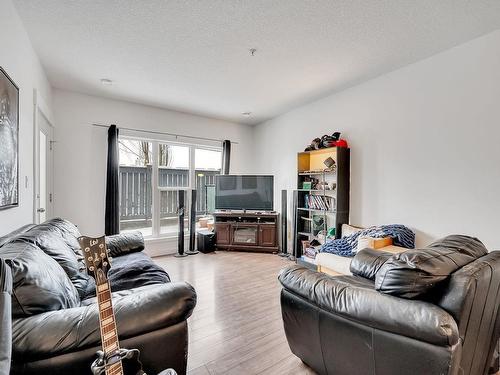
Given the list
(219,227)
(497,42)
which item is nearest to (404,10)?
(497,42)

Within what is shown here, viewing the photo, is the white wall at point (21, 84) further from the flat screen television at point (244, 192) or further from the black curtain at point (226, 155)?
the black curtain at point (226, 155)

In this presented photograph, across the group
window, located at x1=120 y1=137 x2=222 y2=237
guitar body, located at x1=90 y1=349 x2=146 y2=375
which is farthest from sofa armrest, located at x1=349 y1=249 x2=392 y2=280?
window, located at x1=120 y1=137 x2=222 y2=237

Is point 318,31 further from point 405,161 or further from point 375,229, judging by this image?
point 375,229

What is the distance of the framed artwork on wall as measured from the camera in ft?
5.47

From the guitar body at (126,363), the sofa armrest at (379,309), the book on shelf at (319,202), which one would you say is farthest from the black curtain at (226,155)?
the guitar body at (126,363)

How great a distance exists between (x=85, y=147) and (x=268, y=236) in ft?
10.9

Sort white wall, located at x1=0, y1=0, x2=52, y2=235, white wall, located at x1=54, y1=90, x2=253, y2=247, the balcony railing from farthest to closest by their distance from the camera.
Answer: the balcony railing < white wall, located at x1=54, y1=90, x2=253, y2=247 < white wall, located at x1=0, y1=0, x2=52, y2=235

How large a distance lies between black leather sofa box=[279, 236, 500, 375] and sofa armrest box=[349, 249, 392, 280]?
2.05 ft

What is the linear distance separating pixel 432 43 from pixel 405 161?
1213mm

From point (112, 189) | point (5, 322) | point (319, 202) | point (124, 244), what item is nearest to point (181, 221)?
point (112, 189)

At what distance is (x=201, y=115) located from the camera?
4.88 m

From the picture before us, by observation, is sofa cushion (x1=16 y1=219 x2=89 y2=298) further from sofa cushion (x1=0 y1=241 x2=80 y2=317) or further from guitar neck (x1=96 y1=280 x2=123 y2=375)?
guitar neck (x1=96 y1=280 x2=123 y2=375)

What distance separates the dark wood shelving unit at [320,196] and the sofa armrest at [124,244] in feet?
8.02

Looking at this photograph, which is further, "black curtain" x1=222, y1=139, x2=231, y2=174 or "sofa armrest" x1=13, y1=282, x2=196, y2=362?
"black curtain" x1=222, y1=139, x2=231, y2=174
